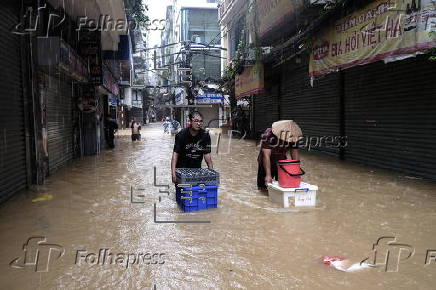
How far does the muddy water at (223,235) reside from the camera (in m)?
3.70

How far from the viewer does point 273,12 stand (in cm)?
1425

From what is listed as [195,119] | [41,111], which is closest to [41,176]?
[41,111]

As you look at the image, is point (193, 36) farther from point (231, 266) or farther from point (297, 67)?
point (231, 266)

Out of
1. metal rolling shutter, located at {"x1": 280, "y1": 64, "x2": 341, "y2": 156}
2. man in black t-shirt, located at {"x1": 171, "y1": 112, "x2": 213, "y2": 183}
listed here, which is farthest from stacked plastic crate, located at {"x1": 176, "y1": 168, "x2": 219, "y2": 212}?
metal rolling shutter, located at {"x1": 280, "y1": 64, "x2": 341, "y2": 156}

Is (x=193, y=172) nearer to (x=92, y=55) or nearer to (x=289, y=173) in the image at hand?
(x=289, y=173)

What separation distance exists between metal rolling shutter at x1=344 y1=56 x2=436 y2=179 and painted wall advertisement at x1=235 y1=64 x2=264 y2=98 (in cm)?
649

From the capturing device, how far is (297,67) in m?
16.0

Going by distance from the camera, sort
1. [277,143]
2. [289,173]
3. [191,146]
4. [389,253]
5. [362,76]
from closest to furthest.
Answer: [389,253], [289,173], [191,146], [277,143], [362,76]

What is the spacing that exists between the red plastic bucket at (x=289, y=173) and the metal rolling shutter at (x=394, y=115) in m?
3.67

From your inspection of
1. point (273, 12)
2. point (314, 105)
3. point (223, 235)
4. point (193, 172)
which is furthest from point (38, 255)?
point (273, 12)

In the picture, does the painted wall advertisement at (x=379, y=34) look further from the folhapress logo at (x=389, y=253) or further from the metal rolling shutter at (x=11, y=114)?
the metal rolling shutter at (x=11, y=114)

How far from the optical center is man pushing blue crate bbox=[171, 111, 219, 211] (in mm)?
5961

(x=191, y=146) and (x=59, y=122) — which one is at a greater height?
(x=59, y=122)

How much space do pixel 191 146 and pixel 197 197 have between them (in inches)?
36.9
